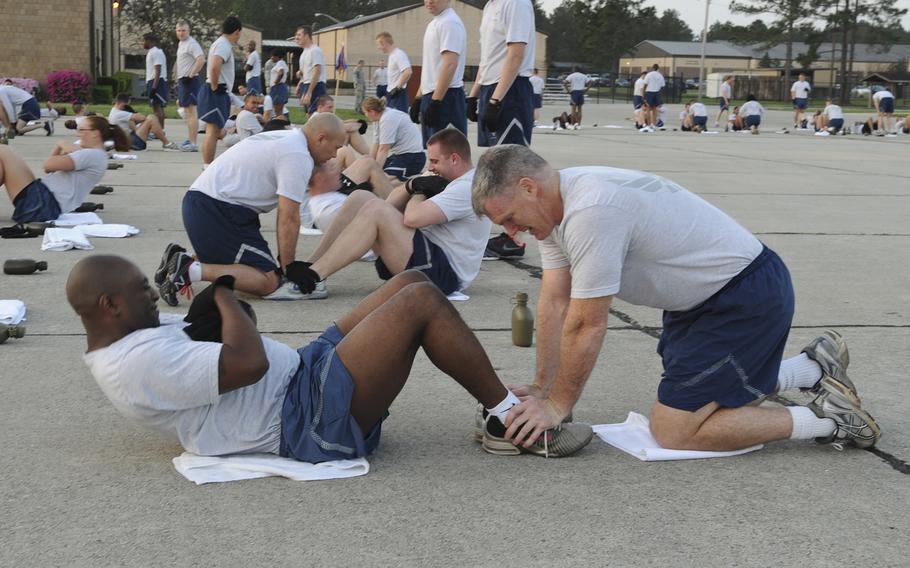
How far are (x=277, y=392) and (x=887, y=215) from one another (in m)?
9.18

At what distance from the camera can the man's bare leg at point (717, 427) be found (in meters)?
3.77

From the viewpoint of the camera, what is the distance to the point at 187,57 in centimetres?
1705

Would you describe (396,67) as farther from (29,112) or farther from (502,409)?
(502,409)

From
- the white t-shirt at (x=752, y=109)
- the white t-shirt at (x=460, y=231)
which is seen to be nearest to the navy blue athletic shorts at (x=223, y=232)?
the white t-shirt at (x=460, y=231)

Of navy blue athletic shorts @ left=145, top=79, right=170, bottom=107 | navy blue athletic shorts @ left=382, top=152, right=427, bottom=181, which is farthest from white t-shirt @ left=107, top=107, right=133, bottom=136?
navy blue athletic shorts @ left=382, top=152, right=427, bottom=181

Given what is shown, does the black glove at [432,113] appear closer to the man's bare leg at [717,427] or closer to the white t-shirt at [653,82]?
the man's bare leg at [717,427]

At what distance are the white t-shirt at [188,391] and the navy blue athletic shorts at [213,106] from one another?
10.6m

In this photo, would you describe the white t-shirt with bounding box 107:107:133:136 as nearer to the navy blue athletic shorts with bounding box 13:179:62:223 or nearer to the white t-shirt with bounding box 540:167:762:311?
the navy blue athletic shorts with bounding box 13:179:62:223

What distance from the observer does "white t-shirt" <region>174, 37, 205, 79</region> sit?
16969 mm

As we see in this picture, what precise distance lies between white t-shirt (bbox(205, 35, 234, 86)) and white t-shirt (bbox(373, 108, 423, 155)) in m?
4.01

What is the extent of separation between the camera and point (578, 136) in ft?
84.0

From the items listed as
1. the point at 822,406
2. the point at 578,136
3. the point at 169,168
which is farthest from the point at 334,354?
the point at 578,136

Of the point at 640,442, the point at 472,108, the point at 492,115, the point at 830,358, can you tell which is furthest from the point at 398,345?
the point at 472,108

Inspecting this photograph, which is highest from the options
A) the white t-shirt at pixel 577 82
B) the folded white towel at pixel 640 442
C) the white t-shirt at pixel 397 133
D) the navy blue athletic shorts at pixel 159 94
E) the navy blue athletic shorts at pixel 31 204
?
the white t-shirt at pixel 577 82
